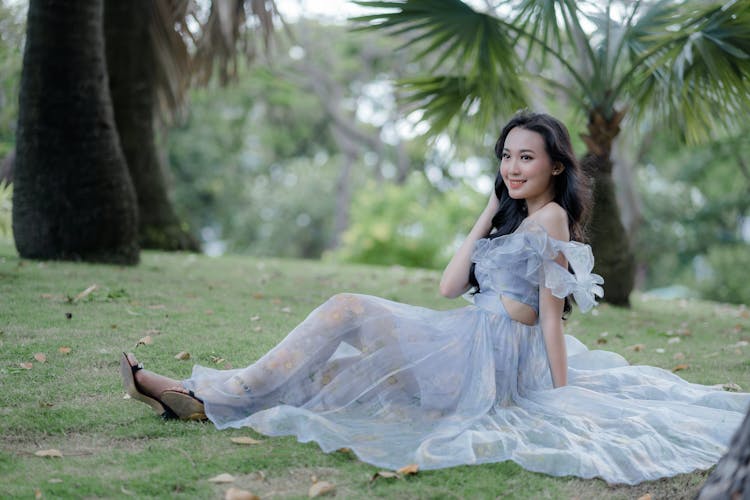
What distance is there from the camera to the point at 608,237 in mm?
7590

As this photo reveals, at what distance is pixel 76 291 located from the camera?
5633 millimetres

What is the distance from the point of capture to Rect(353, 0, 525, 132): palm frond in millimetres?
5828

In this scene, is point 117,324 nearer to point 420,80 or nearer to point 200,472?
point 200,472

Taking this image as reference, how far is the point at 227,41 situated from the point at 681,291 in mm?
14805

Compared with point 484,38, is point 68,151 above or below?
below

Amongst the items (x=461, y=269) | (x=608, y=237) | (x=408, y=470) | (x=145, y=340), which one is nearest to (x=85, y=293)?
(x=145, y=340)

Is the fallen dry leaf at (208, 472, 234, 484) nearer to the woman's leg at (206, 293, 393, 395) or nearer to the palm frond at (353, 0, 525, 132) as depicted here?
the woman's leg at (206, 293, 393, 395)

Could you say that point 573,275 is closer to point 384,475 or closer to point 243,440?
point 384,475

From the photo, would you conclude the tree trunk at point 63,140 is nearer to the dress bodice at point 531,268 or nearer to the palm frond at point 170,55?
the palm frond at point 170,55

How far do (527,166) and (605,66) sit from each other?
13.2ft

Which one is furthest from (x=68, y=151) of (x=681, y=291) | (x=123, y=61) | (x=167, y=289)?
(x=681, y=291)

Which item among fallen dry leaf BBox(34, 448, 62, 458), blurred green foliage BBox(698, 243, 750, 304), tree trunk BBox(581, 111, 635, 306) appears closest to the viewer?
fallen dry leaf BBox(34, 448, 62, 458)

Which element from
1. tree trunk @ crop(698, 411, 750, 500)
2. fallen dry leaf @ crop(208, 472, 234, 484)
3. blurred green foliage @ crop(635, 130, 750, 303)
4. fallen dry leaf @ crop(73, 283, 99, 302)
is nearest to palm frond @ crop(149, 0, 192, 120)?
fallen dry leaf @ crop(73, 283, 99, 302)

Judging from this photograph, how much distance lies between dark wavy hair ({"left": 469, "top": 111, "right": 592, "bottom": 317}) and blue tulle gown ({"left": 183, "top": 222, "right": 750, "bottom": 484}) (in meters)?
0.20
